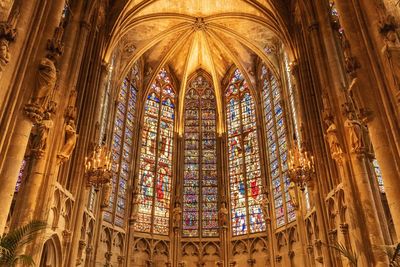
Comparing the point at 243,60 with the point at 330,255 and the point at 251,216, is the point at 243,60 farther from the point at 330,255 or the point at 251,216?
the point at 330,255

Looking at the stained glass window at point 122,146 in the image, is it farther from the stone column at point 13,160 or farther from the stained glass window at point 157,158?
the stone column at point 13,160

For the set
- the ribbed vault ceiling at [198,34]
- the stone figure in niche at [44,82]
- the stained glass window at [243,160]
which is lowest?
the stone figure in niche at [44,82]

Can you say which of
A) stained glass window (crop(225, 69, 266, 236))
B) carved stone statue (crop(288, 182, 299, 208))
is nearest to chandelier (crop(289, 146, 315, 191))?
carved stone statue (crop(288, 182, 299, 208))

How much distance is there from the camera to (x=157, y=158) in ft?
76.3

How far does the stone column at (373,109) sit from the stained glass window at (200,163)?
13.7 meters

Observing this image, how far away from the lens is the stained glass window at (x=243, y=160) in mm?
21453

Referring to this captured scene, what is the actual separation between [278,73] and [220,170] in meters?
6.17

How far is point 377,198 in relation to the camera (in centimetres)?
1099

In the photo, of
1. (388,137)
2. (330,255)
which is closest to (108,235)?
(330,255)

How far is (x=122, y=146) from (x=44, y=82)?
39.5 ft

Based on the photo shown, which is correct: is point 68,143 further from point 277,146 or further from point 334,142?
point 277,146

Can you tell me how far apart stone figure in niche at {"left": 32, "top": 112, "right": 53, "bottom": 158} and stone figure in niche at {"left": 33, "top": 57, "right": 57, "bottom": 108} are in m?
1.39

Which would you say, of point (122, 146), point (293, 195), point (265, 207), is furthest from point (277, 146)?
point (122, 146)

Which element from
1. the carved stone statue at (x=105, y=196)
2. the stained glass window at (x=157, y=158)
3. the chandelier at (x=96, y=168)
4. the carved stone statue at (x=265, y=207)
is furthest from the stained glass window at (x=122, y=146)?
the carved stone statue at (x=265, y=207)
